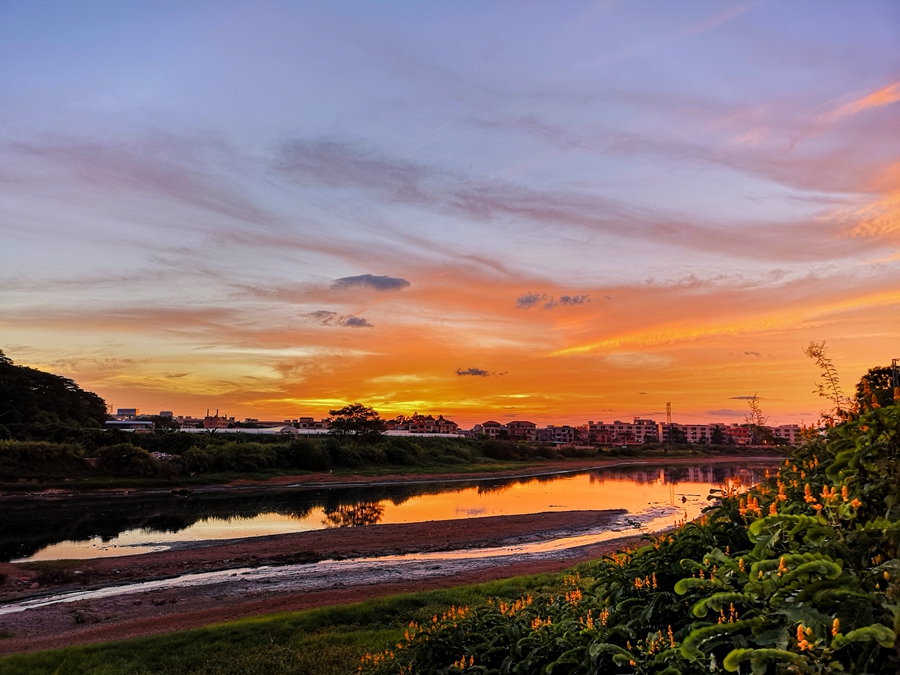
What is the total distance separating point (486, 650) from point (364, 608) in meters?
9.96

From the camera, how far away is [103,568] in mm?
21594

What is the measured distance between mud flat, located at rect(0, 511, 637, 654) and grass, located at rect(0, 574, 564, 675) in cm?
241

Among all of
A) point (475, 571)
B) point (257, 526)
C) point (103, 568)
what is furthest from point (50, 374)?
point (475, 571)

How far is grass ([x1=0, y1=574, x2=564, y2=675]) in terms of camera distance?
944cm

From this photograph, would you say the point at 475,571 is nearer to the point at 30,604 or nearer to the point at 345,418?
the point at 30,604

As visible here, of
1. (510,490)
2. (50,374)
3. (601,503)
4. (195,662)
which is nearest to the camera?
(195,662)

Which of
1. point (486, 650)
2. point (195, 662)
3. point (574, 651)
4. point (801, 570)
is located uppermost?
point (801, 570)

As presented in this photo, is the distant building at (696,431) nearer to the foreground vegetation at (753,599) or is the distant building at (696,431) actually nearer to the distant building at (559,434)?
the distant building at (559,434)

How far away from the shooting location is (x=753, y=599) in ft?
7.73

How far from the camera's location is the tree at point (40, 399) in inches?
2428

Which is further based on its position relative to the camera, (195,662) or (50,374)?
(50,374)

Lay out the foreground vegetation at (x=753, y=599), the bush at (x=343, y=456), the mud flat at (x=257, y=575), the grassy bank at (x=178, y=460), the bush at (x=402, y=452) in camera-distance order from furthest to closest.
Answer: the bush at (x=402, y=452) → the bush at (x=343, y=456) → the grassy bank at (x=178, y=460) → the mud flat at (x=257, y=575) → the foreground vegetation at (x=753, y=599)

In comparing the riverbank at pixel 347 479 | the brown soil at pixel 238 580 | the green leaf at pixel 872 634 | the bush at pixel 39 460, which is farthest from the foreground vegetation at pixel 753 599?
the bush at pixel 39 460

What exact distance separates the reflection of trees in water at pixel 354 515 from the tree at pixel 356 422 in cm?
4064
